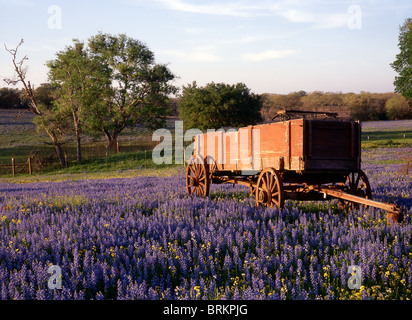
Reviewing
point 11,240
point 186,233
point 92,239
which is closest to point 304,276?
point 186,233

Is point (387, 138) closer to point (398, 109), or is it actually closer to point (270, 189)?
point (270, 189)

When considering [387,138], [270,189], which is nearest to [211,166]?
[270,189]

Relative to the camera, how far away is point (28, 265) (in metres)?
4.75

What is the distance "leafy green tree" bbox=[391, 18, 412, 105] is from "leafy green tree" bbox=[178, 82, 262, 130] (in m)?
19.0

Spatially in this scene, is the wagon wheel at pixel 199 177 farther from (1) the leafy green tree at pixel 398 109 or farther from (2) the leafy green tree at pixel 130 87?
(1) the leafy green tree at pixel 398 109

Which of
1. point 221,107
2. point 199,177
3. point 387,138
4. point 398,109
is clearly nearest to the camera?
point 199,177

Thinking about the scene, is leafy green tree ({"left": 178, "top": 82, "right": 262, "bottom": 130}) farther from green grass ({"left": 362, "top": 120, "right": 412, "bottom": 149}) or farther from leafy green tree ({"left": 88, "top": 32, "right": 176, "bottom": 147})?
green grass ({"left": 362, "top": 120, "right": 412, "bottom": 149})

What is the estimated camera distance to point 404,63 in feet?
166

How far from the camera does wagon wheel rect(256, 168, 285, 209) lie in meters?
7.18

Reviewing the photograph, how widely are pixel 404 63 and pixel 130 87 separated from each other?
37.0 meters

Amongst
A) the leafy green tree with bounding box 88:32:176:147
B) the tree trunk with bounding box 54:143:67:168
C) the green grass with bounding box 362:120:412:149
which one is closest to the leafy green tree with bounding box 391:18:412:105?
the green grass with bounding box 362:120:412:149

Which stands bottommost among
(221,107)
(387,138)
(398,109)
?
(387,138)

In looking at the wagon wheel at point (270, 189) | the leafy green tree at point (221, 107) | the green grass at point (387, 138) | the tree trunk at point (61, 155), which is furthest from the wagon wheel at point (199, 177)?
the leafy green tree at point (221, 107)
